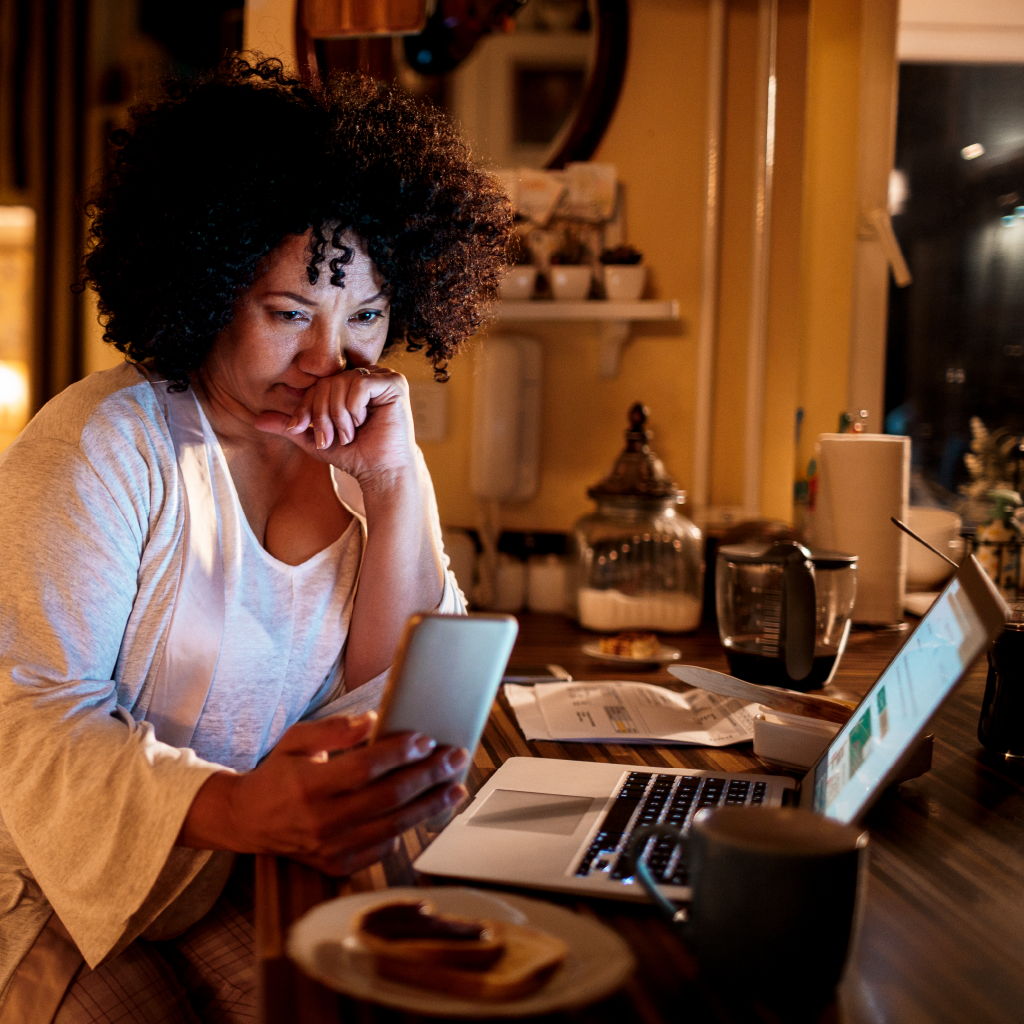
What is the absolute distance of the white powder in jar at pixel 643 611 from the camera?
2049mm

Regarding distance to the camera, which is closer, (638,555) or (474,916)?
(474,916)

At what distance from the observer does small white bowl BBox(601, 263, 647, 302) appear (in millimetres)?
2254

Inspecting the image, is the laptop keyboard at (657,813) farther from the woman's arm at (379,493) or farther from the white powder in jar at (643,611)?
the white powder in jar at (643,611)

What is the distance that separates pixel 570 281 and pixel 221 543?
46.4 inches

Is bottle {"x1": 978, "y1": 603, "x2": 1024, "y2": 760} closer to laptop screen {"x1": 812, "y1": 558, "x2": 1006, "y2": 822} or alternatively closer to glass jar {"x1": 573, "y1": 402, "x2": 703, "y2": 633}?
laptop screen {"x1": 812, "y1": 558, "x2": 1006, "y2": 822}

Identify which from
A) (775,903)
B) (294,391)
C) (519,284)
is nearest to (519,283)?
(519,284)

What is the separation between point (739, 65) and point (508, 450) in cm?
88

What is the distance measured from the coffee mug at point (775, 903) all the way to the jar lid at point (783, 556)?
0.78m

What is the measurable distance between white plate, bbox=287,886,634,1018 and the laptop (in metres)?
0.11

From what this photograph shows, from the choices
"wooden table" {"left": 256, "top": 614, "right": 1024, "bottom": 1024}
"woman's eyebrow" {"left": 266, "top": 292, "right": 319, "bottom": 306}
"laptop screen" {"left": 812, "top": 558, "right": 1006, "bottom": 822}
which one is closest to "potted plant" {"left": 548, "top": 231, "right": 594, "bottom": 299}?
"woman's eyebrow" {"left": 266, "top": 292, "right": 319, "bottom": 306}

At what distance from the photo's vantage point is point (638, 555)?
6.88ft

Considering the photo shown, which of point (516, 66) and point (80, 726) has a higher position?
point (516, 66)

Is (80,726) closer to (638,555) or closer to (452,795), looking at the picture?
(452,795)

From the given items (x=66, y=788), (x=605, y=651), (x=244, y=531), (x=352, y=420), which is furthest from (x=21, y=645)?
(x=605, y=651)
